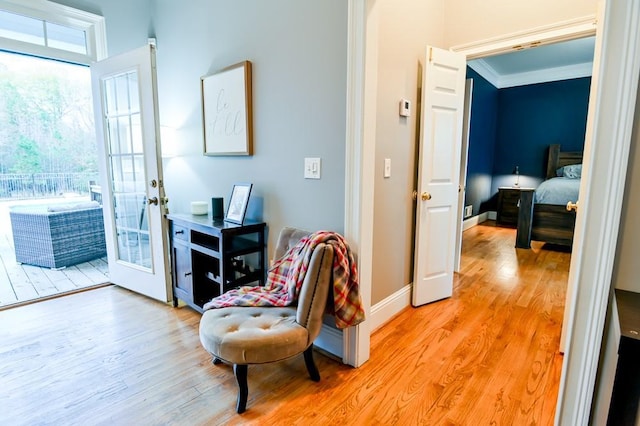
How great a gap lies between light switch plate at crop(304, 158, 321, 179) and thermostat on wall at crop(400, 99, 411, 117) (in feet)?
2.73

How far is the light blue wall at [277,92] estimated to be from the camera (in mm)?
1895

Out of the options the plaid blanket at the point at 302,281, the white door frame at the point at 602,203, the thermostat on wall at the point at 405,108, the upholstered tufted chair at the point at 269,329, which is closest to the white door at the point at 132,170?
the plaid blanket at the point at 302,281

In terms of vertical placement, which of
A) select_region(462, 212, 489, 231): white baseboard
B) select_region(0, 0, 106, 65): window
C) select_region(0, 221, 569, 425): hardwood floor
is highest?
select_region(0, 0, 106, 65): window

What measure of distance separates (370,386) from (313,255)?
2.63 feet

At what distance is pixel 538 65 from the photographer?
5.78 meters

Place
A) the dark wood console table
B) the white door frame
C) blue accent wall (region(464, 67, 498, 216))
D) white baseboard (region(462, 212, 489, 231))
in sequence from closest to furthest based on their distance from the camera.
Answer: the white door frame < the dark wood console table < blue accent wall (region(464, 67, 498, 216)) < white baseboard (region(462, 212, 489, 231))

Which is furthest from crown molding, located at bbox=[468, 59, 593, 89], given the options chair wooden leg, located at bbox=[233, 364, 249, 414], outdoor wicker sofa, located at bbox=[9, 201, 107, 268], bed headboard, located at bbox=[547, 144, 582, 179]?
outdoor wicker sofa, located at bbox=[9, 201, 107, 268]

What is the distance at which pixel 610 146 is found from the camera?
98cm

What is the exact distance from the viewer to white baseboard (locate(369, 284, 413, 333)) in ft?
7.64

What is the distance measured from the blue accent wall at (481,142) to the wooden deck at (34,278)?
5452 millimetres

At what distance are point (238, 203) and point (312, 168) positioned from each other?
2.27ft

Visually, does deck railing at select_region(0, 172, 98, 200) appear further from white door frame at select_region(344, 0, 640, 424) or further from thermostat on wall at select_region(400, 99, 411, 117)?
white door frame at select_region(344, 0, 640, 424)

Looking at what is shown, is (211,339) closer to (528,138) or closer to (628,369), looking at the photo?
(628,369)

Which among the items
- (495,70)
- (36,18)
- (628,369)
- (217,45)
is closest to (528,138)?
(495,70)
